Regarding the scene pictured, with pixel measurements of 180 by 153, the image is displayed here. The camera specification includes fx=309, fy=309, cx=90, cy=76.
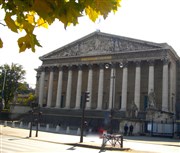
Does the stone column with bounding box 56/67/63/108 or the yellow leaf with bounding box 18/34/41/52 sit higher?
the stone column with bounding box 56/67/63/108

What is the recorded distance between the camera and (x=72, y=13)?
2.72m

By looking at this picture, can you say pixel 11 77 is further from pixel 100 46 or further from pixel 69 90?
pixel 100 46

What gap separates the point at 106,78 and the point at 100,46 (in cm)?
651

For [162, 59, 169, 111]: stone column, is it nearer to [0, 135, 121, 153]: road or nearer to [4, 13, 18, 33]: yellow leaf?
[0, 135, 121, 153]: road

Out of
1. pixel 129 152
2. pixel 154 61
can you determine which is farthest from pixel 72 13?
pixel 154 61

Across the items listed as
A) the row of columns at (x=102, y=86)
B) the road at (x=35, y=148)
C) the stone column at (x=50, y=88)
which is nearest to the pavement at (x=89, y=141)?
the road at (x=35, y=148)

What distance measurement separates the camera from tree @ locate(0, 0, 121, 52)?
2.57 metres

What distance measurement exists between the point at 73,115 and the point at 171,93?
18.5 m

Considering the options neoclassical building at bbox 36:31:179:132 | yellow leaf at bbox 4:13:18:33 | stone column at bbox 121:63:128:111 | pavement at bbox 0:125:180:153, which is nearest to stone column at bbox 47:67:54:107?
neoclassical building at bbox 36:31:179:132

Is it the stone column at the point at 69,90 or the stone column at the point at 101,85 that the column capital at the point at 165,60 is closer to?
the stone column at the point at 101,85

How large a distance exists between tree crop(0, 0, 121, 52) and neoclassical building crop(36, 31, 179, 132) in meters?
43.1

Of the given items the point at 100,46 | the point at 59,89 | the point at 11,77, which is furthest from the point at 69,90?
the point at 11,77

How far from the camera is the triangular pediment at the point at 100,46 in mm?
56325

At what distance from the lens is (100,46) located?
202 feet
